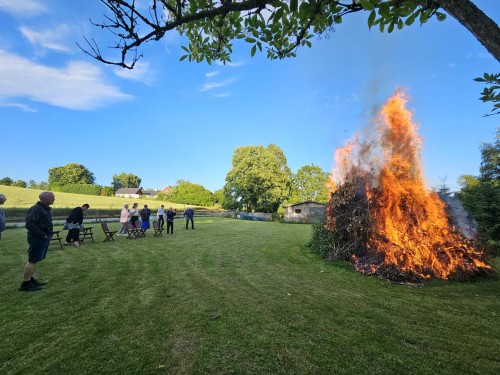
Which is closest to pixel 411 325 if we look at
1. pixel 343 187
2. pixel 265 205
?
pixel 343 187

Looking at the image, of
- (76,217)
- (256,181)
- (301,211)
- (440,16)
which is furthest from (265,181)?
(440,16)

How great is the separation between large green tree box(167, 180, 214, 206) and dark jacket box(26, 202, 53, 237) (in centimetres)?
7550

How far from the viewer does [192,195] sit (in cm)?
8156

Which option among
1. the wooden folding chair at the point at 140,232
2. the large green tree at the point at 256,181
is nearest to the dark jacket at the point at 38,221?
the wooden folding chair at the point at 140,232

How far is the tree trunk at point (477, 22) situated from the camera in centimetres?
215

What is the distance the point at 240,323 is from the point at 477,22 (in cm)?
474

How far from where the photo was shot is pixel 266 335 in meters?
4.26

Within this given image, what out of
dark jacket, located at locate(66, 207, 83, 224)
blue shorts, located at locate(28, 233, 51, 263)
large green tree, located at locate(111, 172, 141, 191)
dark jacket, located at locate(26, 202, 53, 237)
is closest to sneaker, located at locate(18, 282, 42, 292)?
blue shorts, located at locate(28, 233, 51, 263)

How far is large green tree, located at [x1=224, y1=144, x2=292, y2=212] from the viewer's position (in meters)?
52.3

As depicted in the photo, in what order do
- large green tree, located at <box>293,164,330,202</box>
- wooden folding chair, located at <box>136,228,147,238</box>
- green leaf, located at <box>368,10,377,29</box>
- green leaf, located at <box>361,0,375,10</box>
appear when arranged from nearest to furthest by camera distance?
green leaf, located at <box>361,0,375,10</box> → green leaf, located at <box>368,10,377,29</box> → wooden folding chair, located at <box>136,228,147,238</box> → large green tree, located at <box>293,164,330,202</box>

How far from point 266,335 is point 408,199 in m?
7.17

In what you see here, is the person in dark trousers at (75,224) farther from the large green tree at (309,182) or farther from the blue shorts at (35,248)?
the large green tree at (309,182)

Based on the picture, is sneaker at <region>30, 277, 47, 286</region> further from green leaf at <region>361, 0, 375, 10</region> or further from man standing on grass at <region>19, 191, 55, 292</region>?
green leaf at <region>361, 0, 375, 10</region>

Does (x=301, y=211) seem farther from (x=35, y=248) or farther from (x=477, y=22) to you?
(x=477, y=22)
